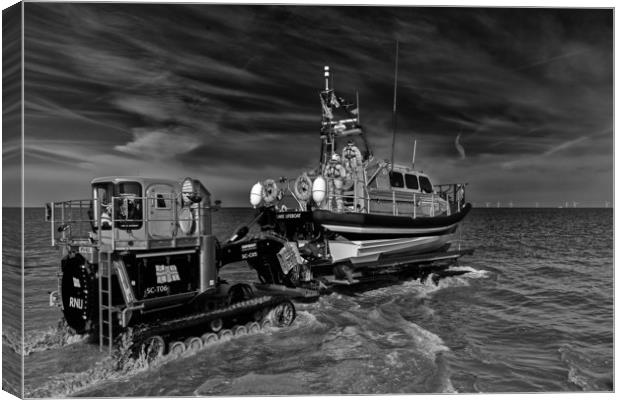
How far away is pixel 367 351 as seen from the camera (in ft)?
27.2

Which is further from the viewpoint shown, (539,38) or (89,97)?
(89,97)

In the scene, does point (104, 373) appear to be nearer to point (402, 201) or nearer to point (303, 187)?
point (303, 187)

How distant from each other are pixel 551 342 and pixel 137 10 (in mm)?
8611

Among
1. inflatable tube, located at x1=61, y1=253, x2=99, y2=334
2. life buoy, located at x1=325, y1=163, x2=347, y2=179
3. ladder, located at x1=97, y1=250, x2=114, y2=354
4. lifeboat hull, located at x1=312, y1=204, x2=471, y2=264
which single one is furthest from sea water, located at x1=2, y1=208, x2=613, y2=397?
life buoy, located at x1=325, y1=163, x2=347, y2=179

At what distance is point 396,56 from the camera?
9102mm

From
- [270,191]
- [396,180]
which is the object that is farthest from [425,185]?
[270,191]

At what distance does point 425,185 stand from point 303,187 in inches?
191

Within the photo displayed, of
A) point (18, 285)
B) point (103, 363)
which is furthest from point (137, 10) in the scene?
point (103, 363)

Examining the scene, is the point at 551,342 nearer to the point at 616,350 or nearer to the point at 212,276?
the point at 616,350

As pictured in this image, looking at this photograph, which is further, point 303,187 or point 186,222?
point 303,187

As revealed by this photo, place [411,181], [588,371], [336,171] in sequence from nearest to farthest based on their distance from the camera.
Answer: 1. [588,371]
2. [336,171]
3. [411,181]

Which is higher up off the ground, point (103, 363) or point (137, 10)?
point (137, 10)

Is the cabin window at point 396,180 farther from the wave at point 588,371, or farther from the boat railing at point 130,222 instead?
the boat railing at point 130,222

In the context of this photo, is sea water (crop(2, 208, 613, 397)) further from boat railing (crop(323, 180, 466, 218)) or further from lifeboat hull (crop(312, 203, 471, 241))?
boat railing (crop(323, 180, 466, 218))
